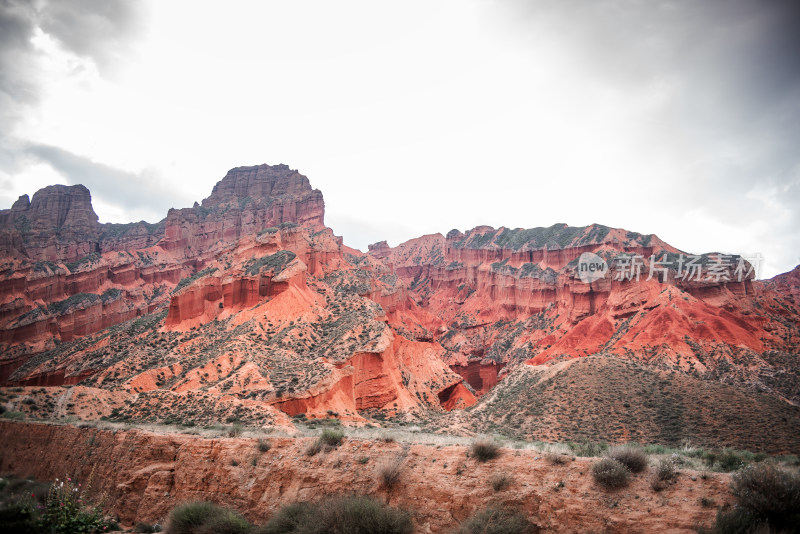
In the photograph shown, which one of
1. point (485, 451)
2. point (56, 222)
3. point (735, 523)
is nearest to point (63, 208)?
point (56, 222)

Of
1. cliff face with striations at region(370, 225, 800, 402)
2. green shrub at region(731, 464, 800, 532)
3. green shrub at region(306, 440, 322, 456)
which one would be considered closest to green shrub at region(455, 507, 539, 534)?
green shrub at region(731, 464, 800, 532)

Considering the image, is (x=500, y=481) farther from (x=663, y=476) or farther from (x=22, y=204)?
(x=22, y=204)

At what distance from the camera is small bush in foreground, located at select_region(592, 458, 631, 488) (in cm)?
956

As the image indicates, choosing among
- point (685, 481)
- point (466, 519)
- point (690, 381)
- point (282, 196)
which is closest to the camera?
point (685, 481)

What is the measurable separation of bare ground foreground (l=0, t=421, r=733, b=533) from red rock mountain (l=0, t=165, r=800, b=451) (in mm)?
7507

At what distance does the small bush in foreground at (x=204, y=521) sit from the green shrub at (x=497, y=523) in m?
6.63

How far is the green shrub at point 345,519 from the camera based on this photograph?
1025 centimetres

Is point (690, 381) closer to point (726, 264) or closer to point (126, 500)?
point (126, 500)

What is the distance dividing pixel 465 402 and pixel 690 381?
84.5 ft

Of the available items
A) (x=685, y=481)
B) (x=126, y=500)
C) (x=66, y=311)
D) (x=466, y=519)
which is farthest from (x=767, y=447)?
(x=66, y=311)

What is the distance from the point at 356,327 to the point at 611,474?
128 ft

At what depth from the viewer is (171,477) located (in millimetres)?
15922

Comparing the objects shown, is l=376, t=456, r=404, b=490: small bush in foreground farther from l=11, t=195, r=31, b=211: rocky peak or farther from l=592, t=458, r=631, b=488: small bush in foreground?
l=11, t=195, r=31, b=211: rocky peak

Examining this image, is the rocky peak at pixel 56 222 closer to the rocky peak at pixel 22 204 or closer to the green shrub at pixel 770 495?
the rocky peak at pixel 22 204
